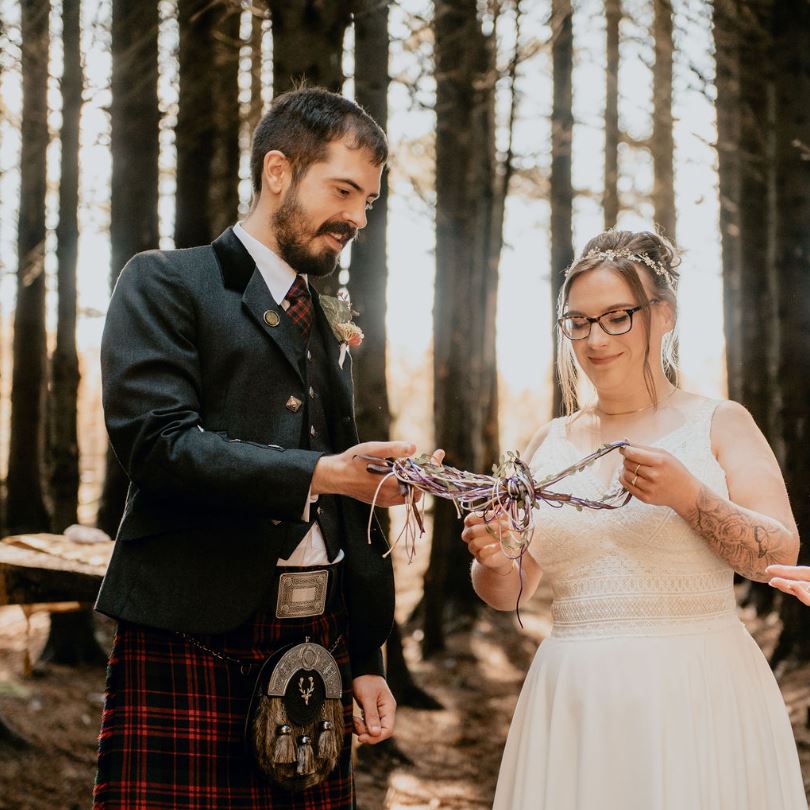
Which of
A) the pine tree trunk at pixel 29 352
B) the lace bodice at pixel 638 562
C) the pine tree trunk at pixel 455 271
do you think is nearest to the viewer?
the lace bodice at pixel 638 562

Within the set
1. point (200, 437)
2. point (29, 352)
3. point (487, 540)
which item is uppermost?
point (29, 352)

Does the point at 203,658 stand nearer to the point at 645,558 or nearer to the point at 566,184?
the point at 645,558

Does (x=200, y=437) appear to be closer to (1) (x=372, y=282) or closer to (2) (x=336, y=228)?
(2) (x=336, y=228)

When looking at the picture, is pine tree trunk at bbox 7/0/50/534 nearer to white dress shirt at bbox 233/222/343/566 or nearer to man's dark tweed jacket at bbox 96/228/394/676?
white dress shirt at bbox 233/222/343/566

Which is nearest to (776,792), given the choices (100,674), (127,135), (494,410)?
(100,674)

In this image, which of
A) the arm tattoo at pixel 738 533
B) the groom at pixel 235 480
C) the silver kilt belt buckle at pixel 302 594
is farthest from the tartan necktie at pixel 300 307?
the arm tattoo at pixel 738 533

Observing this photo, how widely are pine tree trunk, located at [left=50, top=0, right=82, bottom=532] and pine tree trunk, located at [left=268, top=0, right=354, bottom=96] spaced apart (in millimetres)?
4694

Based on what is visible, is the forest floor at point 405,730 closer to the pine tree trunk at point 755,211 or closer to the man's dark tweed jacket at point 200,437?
the pine tree trunk at point 755,211

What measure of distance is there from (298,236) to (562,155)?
10311mm

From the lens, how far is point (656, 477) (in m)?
2.58

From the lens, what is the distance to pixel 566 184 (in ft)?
40.5

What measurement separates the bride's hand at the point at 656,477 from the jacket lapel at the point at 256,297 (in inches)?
35.6

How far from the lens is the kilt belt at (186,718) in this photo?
2430mm

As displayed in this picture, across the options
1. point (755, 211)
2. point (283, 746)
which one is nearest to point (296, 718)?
point (283, 746)
